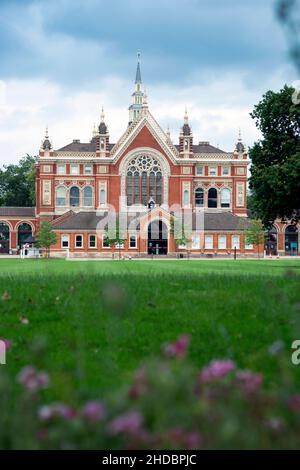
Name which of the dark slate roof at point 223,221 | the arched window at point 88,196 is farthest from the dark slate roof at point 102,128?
the dark slate roof at point 223,221

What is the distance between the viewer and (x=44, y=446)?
3.42 meters

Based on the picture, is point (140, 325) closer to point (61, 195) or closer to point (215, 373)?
point (215, 373)

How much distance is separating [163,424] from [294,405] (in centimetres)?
78

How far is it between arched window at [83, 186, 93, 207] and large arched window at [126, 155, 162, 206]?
505cm

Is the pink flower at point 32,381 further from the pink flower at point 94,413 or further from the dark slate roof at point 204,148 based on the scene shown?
the dark slate roof at point 204,148

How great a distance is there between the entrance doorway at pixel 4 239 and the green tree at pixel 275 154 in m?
60.2

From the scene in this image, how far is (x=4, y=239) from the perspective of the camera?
3767 inches

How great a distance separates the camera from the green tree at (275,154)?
3750 cm

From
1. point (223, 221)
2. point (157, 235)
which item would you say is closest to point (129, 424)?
point (157, 235)

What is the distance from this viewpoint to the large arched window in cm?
8900

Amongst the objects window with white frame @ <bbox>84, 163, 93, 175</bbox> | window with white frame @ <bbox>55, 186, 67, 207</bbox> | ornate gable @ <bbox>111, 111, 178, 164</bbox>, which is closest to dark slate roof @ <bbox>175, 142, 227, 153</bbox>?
ornate gable @ <bbox>111, 111, 178, 164</bbox>

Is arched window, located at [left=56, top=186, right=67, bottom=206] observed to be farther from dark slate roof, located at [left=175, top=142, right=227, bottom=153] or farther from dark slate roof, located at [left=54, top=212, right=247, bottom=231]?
dark slate roof, located at [left=175, top=142, right=227, bottom=153]
